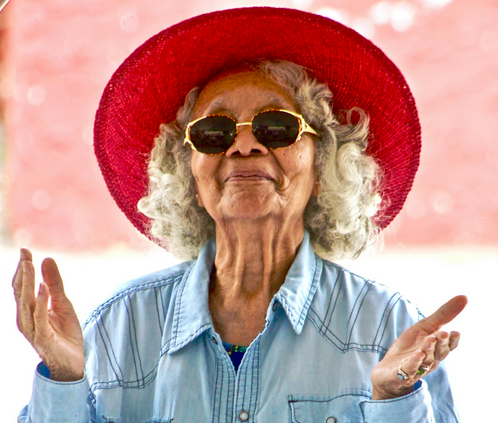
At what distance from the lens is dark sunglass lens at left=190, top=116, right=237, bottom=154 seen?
6.53 feet

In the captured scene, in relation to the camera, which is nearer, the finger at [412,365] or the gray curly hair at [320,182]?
the finger at [412,365]

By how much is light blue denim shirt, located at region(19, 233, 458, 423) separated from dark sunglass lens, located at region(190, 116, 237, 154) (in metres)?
0.45

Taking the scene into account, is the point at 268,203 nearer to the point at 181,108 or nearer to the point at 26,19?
the point at 181,108

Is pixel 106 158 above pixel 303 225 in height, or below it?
above

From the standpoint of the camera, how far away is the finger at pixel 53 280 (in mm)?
1590

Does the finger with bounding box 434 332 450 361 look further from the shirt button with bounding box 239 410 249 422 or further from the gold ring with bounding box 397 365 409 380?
the shirt button with bounding box 239 410 249 422

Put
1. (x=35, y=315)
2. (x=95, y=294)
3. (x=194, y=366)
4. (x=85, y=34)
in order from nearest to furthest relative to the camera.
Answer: (x=35, y=315)
(x=194, y=366)
(x=85, y=34)
(x=95, y=294)

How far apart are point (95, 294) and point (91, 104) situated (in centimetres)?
151

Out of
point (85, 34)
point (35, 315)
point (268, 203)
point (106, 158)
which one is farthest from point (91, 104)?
point (35, 315)

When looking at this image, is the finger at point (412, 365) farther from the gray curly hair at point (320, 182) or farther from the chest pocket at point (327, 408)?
the gray curly hair at point (320, 182)

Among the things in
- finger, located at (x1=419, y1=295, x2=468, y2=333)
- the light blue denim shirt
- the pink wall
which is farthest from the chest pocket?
the pink wall

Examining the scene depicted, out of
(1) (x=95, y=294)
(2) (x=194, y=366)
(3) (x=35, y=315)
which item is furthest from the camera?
(1) (x=95, y=294)

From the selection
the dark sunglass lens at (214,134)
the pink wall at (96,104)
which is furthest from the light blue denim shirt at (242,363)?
the pink wall at (96,104)

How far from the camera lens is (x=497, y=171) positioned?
185 inches
